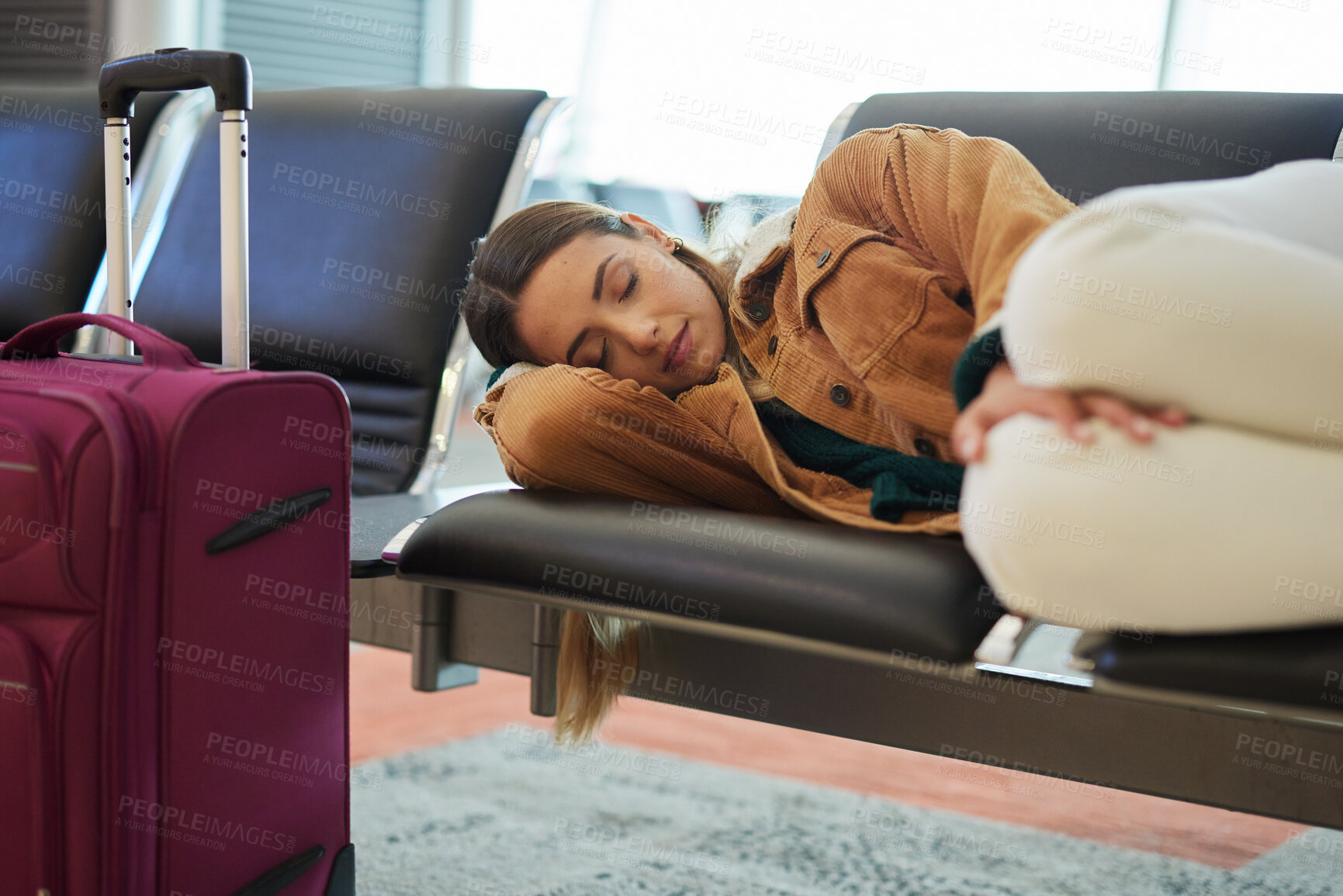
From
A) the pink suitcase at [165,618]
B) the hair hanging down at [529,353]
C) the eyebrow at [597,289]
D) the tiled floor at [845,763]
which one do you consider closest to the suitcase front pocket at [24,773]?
the pink suitcase at [165,618]

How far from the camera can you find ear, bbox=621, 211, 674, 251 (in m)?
1.15

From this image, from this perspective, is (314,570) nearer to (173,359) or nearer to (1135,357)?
(173,359)

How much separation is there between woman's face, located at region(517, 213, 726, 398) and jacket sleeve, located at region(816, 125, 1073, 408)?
17 centimetres

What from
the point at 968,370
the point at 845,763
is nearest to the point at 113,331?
the point at 968,370

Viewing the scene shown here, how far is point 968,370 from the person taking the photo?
753mm

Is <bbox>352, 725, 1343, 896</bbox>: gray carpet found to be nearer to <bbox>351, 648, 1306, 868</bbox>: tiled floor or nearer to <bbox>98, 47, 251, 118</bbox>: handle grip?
<bbox>351, 648, 1306, 868</bbox>: tiled floor

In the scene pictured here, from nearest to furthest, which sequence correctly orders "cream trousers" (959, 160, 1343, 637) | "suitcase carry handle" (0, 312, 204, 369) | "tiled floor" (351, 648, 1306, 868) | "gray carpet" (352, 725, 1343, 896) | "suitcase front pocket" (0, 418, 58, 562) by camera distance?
"cream trousers" (959, 160, 1343, 637)
"suitcase front pocket" (0, 418, 58, 562)
"suitcase carry handle" (0, 312, 204, 369)
"gray carpet" (352, 725, 1343, 896)
"tiled floor" (351, 648, 1306, 868)

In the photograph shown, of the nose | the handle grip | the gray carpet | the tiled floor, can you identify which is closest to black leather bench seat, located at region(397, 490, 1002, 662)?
the nose

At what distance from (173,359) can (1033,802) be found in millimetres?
1341

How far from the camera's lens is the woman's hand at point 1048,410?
0.65 metres

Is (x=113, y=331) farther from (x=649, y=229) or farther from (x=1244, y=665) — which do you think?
(x=1244, y=665)

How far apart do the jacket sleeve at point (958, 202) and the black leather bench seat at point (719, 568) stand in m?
0.13

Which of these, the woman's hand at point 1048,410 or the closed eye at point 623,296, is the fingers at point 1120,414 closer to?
the woman's hand at point 1048,410

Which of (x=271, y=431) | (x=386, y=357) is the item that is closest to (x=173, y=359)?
(x=271, y=431)
